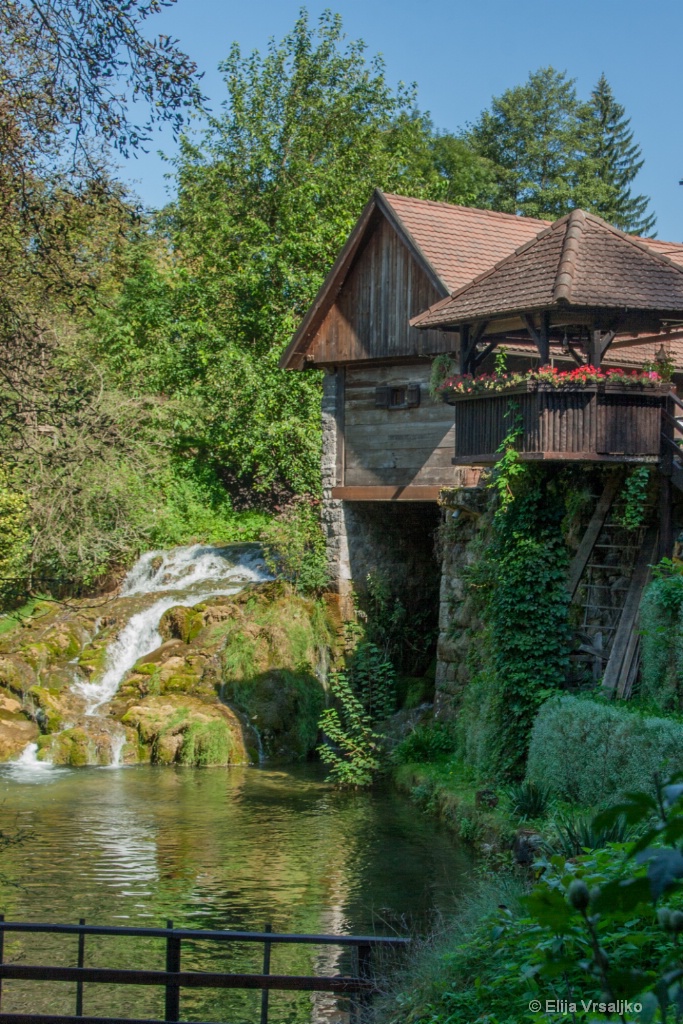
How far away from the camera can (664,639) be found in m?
11.7

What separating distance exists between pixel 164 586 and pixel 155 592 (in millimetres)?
574

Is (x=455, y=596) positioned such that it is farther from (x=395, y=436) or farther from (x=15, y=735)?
(x=15, y=735)

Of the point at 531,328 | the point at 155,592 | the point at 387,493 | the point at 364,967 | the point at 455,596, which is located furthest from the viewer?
the point at 155,592

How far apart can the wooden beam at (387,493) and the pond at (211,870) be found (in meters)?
4.67

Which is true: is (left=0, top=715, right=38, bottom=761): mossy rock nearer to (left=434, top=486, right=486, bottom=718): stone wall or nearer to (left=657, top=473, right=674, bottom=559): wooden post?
(left=434, top=486, right=486, bottom=718): stone wall

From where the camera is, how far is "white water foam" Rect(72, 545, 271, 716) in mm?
20031

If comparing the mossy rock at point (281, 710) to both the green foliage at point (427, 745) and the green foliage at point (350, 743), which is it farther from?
the green foliage at point (427, 745)

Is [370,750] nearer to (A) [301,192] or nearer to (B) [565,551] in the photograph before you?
(B) [565,551]

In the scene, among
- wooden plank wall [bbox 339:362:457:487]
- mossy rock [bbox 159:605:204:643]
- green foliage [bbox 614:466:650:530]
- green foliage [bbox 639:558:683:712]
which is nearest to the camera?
green foliage [bbox 639:558:683:712]

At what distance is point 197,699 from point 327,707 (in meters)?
2.15

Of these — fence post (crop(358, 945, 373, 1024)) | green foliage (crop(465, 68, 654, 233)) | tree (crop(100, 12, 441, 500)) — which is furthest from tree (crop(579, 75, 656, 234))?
fence post (crop(358, 945, 373, 1024))

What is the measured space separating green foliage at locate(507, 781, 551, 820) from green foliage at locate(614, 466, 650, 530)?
10.2 ft

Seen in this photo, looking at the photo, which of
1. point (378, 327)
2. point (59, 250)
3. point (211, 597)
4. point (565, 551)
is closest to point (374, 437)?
point (378, 327)

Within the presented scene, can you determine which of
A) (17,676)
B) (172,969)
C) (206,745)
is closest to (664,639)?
(172,969)
